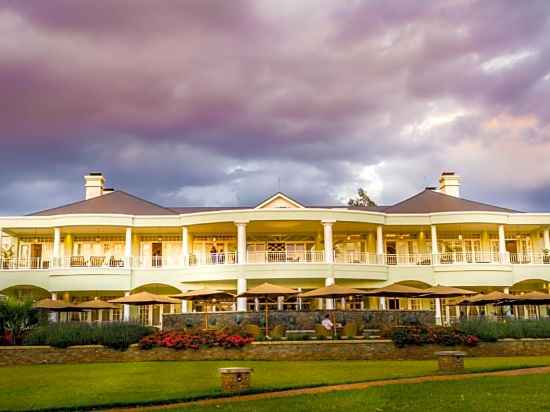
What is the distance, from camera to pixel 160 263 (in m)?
40.3

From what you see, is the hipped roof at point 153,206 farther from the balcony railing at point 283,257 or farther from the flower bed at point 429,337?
the flower bed at point 429,337

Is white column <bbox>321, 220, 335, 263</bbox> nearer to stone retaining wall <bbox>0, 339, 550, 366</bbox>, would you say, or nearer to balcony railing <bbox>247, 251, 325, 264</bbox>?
balcony railing <bbox>247, 251, 325, 264</bbox>

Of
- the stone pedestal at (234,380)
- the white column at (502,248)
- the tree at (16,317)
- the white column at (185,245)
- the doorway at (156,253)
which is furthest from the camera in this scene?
the doorway at (156,253)

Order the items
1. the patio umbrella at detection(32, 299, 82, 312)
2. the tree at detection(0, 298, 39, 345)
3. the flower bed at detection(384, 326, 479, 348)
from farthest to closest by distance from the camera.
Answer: the patio umbrella at detection(32, 299, 82, 312)
the tree at detection(0, 298, 39, 345)
the flower bed at detection(384, 326, 479, 348)

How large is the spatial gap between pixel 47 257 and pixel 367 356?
937 inches

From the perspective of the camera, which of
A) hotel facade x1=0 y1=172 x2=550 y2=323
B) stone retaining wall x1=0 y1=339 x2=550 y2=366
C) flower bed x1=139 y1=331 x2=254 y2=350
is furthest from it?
hotel facade x1=0 y1=172 x2=550 y2=323

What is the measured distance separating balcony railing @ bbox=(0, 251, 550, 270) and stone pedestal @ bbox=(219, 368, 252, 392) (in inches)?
878

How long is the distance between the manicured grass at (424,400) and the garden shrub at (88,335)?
11883 mm

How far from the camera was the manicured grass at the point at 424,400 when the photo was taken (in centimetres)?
1267

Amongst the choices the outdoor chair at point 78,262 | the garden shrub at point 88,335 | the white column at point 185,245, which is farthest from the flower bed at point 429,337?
the outdoor chair at point 78,262

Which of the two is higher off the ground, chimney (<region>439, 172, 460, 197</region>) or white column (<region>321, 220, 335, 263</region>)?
chimney (<region>439, 172, 460, 197</region>)

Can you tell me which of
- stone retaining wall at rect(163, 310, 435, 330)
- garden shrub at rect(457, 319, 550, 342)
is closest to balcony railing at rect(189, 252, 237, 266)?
stone retaining wall at rect(163, 310, 435, 330)

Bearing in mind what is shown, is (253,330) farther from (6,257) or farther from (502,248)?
(6,257)

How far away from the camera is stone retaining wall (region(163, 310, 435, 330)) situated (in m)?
29.4
